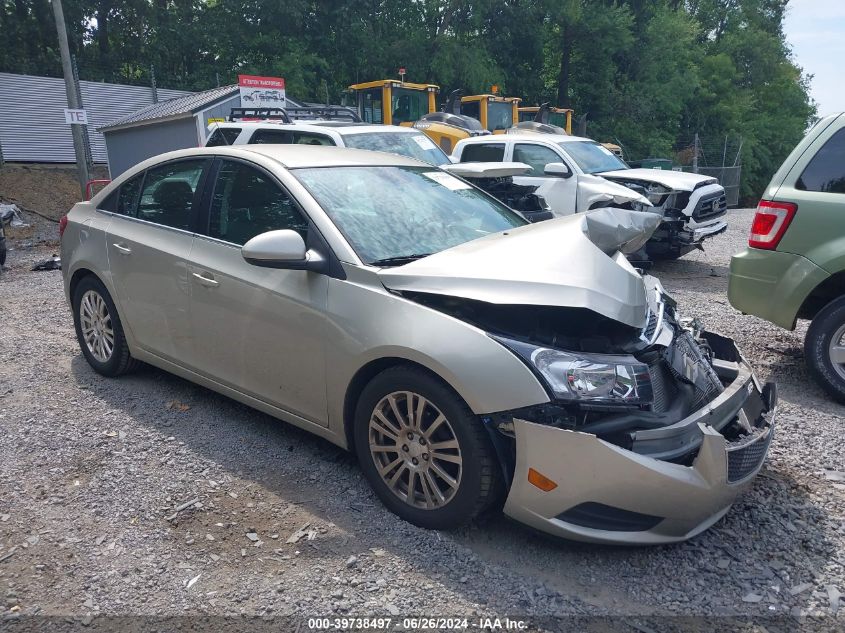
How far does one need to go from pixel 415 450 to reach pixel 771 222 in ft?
10.8

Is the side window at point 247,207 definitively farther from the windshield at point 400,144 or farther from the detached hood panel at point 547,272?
the windshield at point 400,144

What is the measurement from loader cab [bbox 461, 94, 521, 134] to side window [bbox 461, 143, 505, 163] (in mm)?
6668

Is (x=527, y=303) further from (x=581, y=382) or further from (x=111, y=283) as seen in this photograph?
(x=111, y=283)

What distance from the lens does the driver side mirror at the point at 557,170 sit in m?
9.91

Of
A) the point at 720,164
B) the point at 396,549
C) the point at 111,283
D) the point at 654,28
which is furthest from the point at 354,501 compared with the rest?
the point at 654,28

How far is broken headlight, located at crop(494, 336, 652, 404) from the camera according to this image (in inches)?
106

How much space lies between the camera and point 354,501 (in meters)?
3.36

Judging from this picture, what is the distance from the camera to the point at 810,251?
465 cm

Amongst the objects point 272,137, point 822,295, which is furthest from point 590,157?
point 822,295

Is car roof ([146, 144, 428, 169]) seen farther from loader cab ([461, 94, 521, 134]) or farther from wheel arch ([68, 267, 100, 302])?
loader cab ([461, 94, 521, 134])

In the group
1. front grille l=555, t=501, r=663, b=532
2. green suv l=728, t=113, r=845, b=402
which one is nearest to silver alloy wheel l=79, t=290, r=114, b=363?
front grille l=555, t=501, r=663, b=532

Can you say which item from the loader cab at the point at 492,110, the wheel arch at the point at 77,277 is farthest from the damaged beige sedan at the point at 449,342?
the loader cab at the point at 492,110

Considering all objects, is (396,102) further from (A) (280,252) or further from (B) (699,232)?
(A) (280,252)

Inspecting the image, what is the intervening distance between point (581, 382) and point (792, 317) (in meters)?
2.84
